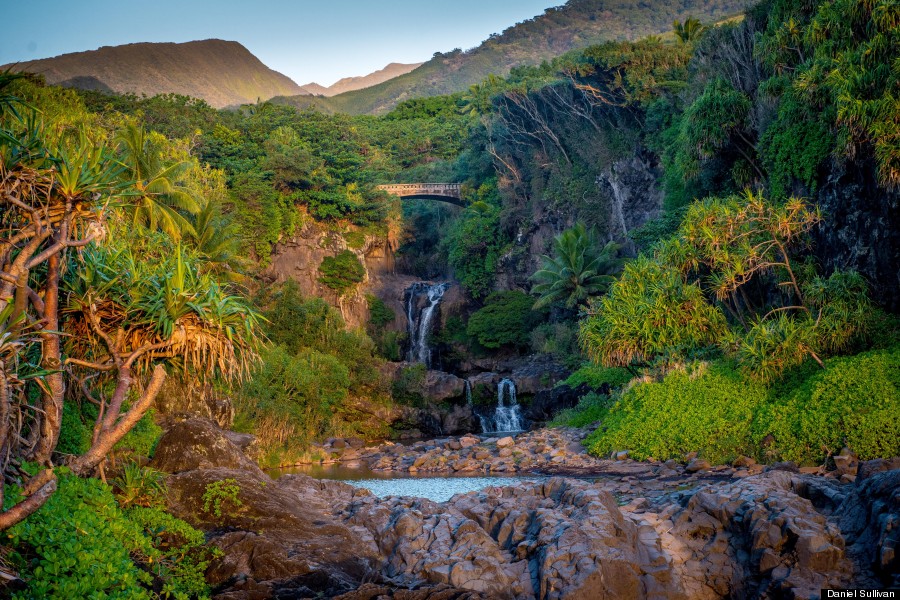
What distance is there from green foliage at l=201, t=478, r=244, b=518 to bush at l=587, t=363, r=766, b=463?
12774mm

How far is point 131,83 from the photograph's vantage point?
68812 mm

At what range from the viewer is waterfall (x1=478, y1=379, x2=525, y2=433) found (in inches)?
1336

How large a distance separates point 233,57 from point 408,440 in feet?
237

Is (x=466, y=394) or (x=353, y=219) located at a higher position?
(x=353, y=219)

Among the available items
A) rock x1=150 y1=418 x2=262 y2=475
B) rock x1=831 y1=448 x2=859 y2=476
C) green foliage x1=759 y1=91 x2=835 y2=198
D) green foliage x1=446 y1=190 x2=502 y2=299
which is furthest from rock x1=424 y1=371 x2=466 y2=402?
rock x1=150 y1=418 x2=262 y2=475

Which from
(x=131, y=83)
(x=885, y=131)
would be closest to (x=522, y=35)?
(x=131, y=83)

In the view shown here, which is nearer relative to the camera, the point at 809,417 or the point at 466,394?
the point at 809,417

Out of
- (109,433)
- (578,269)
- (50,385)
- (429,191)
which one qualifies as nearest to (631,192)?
(578,269)

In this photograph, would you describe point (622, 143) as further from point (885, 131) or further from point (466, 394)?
point (885, 131)

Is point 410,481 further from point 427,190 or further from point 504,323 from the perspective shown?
point 427,190

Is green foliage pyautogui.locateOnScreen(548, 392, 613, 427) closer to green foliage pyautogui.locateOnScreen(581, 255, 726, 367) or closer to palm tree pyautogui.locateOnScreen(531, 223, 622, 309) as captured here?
green foliage pyautogui.locateOnScreen(581, 255, 726, 367)

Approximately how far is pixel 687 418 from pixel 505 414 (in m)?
14.1

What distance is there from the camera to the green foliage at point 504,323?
39.8m

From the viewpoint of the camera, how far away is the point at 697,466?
1914 centimetres
